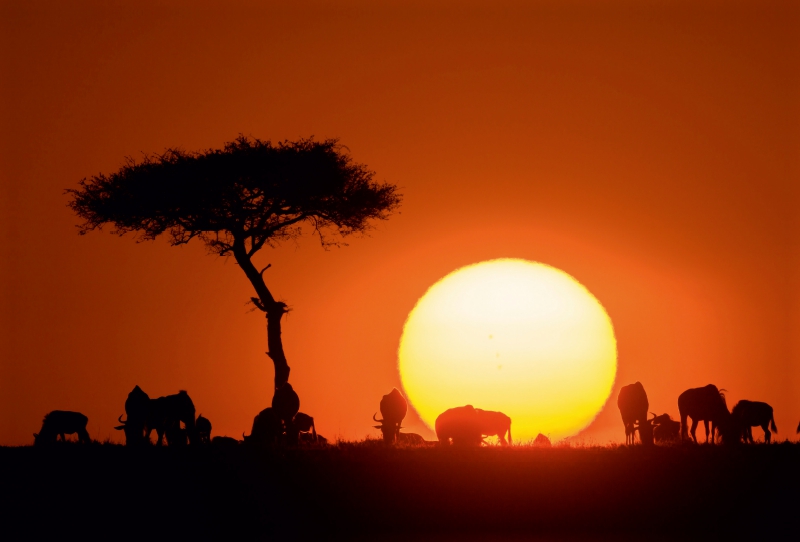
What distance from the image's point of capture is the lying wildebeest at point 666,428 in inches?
1363

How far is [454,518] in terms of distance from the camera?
80.0 ft

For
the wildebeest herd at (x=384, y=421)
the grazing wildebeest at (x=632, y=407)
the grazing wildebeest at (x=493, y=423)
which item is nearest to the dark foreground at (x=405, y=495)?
the wildebeest herd at (x=384, y=421)

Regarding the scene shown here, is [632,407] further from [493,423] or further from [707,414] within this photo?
[493,423]

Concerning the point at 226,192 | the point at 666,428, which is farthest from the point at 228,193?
the point at 666,428

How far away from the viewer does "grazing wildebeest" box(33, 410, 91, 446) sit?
2969cm

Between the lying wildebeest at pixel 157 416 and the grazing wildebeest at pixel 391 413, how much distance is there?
5886mm

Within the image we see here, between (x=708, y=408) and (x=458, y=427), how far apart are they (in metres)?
7.23

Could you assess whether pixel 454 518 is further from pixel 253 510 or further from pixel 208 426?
pixel 208 426

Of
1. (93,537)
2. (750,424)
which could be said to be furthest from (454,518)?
(750,424)

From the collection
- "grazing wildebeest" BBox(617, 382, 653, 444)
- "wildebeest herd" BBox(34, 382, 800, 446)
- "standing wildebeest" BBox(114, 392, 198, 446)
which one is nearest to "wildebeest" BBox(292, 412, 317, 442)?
"wildebeest herd" BBox(34, 382, 800, 446)

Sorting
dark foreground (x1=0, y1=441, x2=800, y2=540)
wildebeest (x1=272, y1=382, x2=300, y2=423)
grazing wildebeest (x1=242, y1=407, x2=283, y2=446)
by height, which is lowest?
dark foreground (x1=0, y1=441, x2=800, y2=540)

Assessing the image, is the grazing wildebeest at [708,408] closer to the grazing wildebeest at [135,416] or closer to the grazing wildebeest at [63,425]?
the grazing wildebeest at [135,416]

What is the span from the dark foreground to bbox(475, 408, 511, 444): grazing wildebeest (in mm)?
8274

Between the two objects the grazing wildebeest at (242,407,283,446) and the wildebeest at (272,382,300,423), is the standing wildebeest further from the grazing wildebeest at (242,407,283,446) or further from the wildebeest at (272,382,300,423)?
the wildebeest at (272,382,300,423)
